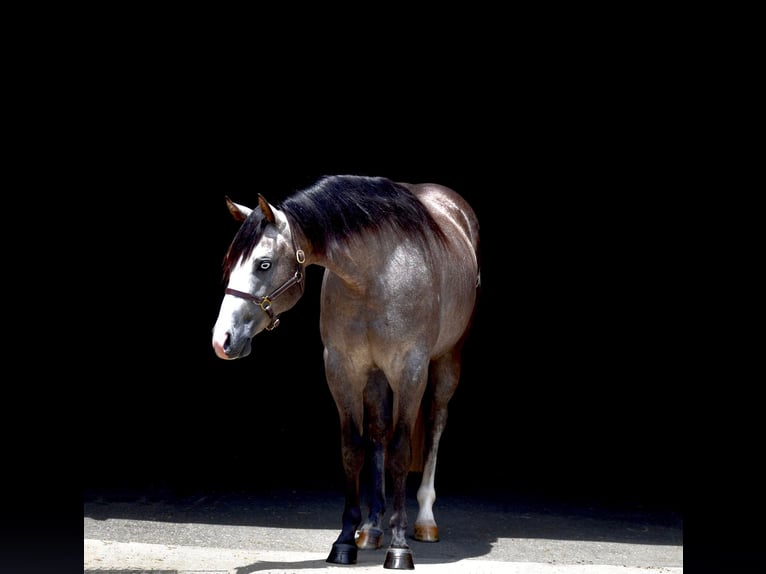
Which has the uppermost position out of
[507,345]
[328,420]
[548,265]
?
[548,265]

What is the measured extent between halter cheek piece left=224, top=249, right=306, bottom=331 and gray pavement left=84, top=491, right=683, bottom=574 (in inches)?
46.3

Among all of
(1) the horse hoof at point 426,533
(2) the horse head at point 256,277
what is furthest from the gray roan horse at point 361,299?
(1) the horse hoof at point 426,533

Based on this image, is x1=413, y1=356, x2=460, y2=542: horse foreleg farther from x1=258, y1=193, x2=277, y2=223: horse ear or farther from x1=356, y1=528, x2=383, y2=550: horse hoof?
x1=258, y1=193, x2=277, y2=223: horse ear

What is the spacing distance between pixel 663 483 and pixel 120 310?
480cm

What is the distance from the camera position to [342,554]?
5027 mm

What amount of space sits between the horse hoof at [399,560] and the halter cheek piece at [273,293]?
1.18 meters

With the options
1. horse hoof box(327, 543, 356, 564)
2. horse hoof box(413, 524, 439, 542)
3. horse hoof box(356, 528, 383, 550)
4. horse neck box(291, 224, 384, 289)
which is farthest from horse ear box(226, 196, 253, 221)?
horse hoof box(413, 524, 439, 542)

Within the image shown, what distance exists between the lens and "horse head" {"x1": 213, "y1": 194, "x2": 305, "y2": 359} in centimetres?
467

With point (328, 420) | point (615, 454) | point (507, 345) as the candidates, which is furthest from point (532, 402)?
point (328, 420)

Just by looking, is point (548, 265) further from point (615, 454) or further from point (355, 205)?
point (355, 205)

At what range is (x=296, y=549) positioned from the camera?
18.4 ft

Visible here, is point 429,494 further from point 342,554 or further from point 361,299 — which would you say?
point 361,299

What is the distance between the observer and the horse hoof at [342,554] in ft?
16.5

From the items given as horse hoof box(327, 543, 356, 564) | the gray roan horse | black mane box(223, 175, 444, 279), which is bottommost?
horse hoof box(327, 543, 356, 564)
